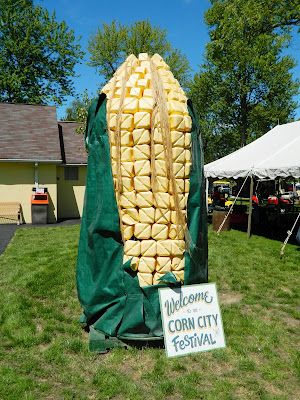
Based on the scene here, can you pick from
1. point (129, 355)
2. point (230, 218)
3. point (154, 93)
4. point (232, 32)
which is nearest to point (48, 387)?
point (129, 355)

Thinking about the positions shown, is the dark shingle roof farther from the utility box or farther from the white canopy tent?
the white canopy tent

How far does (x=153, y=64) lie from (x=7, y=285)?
4627 mm

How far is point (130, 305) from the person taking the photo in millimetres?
4188

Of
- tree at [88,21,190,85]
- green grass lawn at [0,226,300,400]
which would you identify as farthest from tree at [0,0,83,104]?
green grass lawn at [0,226,300,400]

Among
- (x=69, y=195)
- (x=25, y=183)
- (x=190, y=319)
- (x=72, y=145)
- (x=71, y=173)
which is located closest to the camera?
(x=190, y=319)

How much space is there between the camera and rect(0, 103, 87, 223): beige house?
16.3 meters

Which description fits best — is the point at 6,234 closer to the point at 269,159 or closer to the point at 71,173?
the point at 71,173

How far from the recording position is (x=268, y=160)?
11.6 metres

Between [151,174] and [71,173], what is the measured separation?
1484cm

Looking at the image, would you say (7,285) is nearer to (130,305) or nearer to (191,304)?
(130,305)

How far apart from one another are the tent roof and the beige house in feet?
22.1

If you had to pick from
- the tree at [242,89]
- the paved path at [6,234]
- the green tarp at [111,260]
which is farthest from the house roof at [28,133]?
the tree at [242,89]

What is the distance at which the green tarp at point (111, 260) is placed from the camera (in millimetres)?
4195

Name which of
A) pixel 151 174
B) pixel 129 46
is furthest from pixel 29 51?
pixel 151 174
